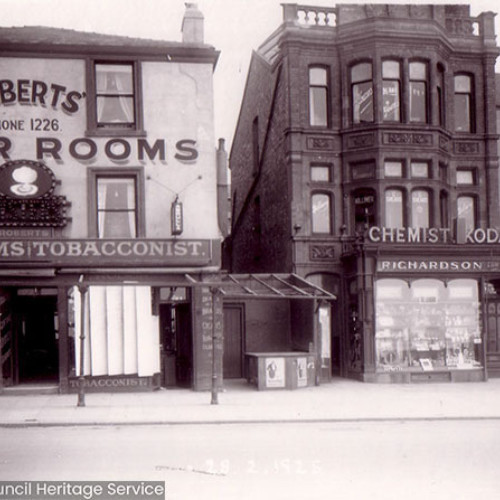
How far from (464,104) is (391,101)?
316 centimetres

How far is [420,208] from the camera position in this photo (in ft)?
86.9

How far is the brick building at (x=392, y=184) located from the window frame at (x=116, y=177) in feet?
19.1

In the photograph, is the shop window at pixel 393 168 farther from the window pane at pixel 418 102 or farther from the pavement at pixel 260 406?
the pavement at pixel 260 406

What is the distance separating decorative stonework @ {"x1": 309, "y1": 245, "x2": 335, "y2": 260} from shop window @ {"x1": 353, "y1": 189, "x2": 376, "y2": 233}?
1126 mm

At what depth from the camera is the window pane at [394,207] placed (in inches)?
1033

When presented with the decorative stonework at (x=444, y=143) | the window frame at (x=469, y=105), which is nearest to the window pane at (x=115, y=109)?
→ the decorative stonework at (x=444, y=143)

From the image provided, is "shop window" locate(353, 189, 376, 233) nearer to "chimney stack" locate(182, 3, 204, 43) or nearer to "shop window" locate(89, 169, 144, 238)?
"chimney stack" locate(182, 3, 204, 43)

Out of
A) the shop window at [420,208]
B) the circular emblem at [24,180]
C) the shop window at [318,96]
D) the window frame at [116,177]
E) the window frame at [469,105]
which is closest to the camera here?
the circular emblem at [24,180]

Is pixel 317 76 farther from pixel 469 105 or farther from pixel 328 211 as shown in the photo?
pixel 469 105

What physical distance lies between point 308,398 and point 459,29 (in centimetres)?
1477

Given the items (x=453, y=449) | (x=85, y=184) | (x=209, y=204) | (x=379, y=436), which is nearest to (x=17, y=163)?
(x=85, y=184)

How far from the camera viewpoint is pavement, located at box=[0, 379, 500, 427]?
16.7m

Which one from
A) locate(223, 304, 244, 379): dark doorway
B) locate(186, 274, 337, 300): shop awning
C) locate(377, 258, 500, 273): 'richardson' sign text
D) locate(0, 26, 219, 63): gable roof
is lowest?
locate(223, 304, 244, 379): dark doorway

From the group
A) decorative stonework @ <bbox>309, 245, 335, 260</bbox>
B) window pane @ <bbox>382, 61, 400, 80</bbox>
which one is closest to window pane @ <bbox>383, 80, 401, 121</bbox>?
window pane @ <bbox>382, 61, 400, 80</bbox>
